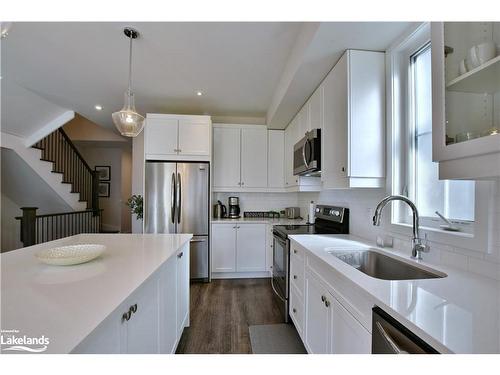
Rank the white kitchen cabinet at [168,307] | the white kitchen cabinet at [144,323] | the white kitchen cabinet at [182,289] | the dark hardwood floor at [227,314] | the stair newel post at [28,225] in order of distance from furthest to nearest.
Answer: the stair newel post at [28,225], the dark hardwood floor at [227,314], the white kitchen cabinet at [182,289], the white kitchen cabinet at [168,307], the white kitchen cabinet at [144,323]

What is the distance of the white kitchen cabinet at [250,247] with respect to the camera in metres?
3.45

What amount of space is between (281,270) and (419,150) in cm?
166

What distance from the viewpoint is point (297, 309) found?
1947 mm

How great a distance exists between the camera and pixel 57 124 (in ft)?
13.0

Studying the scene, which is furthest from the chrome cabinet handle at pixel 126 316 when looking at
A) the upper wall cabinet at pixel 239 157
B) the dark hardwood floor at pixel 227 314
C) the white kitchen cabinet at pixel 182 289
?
the upper wall cabinet at pixel 239 157

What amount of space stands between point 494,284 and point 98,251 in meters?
1.92

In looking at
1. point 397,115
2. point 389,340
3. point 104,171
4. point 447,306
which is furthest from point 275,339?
point 104,171

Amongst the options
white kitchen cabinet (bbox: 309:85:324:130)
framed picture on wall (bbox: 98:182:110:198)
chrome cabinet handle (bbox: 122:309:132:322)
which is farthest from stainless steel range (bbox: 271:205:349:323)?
framed picture on wall (bbox: 98:182:110:198)

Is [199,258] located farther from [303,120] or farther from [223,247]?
[303,120]

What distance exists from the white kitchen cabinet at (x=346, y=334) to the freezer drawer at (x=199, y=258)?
234 cm

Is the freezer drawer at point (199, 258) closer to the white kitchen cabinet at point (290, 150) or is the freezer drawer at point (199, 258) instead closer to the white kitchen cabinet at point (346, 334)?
the white kitchen cabinet at point (290, 150)

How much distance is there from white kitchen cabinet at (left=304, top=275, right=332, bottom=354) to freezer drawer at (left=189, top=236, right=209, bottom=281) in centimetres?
194
